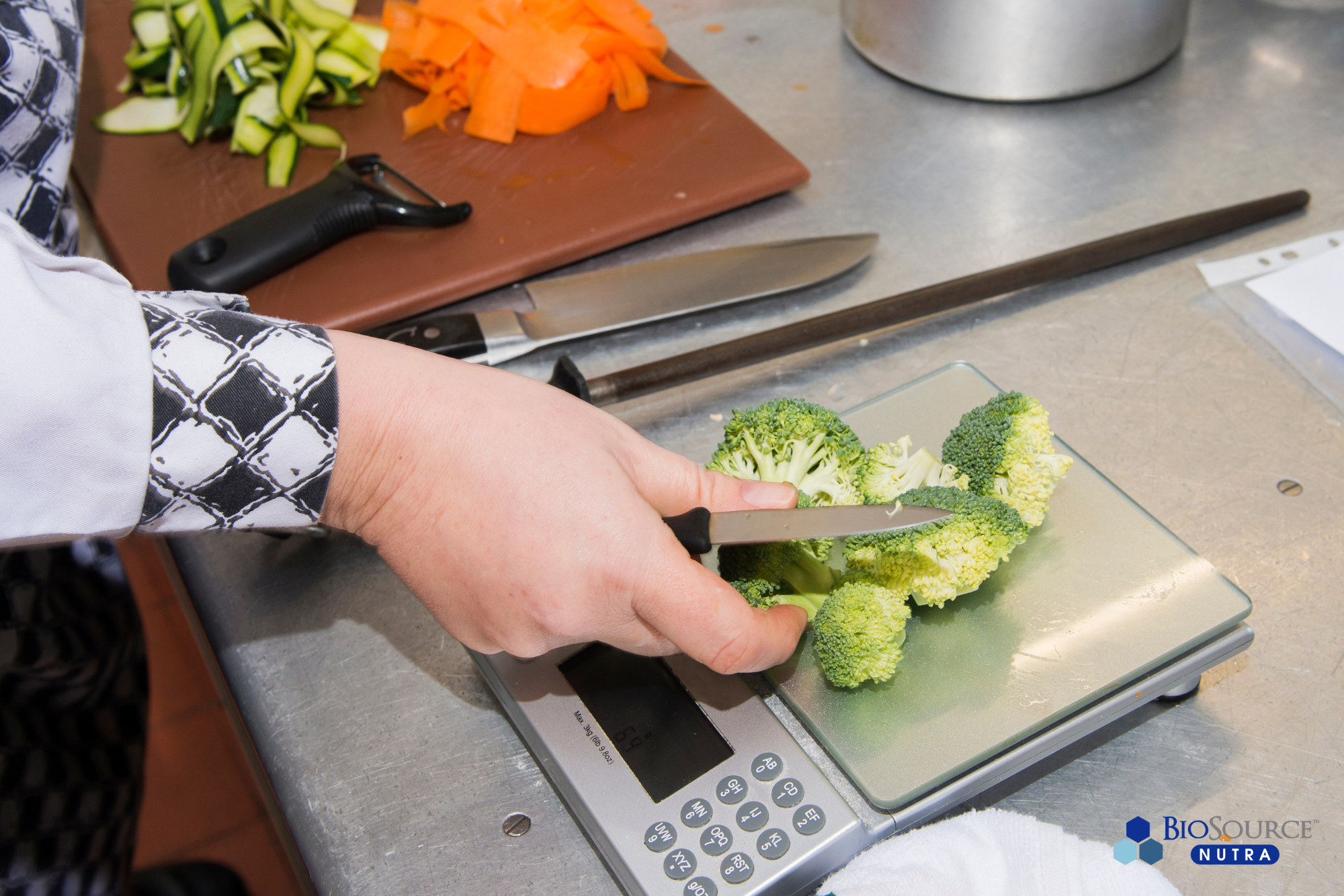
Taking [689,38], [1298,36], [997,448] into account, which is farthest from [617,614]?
[1298,36]

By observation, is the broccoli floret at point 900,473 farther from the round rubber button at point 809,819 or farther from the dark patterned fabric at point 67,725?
the dark patterned fabric at point 67,725

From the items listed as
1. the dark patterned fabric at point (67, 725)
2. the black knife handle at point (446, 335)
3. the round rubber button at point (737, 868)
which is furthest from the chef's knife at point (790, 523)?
the dark patterned fabric at point (67, 725)

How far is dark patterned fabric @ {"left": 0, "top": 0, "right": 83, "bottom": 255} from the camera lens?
1051mm

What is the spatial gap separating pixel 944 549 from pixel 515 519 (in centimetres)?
33

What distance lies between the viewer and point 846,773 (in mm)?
714

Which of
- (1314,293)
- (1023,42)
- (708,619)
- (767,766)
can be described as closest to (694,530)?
(708,619)

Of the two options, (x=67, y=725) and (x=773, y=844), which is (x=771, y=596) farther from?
(x=67, y=725)

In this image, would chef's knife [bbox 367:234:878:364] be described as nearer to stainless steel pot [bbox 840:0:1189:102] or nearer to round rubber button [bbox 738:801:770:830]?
stainless steel pot [bbox 840:0:1189:102]

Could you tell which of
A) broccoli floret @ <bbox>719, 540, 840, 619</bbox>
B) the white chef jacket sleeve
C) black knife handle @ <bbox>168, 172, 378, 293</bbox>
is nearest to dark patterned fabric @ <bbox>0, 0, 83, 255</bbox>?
black knife handle @ <bbox>168, 172, 378, 293</bbox>

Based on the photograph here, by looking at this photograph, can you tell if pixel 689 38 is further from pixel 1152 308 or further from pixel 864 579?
pixel 864 579

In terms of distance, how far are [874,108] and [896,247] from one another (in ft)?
1.21

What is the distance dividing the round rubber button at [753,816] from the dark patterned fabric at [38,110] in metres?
1.03

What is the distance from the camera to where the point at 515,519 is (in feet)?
2.31

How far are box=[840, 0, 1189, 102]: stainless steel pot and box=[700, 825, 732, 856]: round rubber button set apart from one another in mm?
1170
